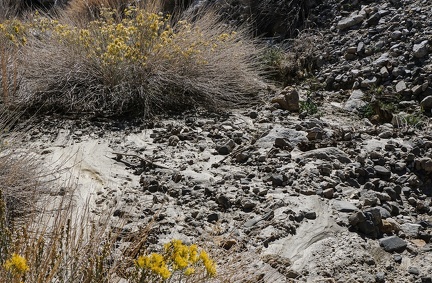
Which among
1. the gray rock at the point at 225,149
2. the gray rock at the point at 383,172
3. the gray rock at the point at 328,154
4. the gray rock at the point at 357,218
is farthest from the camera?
the gray rock at the point at 225,149

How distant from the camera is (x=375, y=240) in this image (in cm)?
300

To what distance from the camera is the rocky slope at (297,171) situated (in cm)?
291

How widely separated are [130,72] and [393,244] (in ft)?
8.88

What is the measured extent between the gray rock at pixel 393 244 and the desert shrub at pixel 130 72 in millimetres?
2183

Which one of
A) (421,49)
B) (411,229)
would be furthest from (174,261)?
(421,49)

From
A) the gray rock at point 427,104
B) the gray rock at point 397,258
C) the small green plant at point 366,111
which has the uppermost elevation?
the gray rock at point 427,104

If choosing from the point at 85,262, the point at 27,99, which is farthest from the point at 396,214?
the point at 27,99

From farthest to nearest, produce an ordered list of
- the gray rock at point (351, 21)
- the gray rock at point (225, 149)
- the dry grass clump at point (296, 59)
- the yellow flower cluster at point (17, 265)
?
1. the gray rock at point (351, 21)
2. the dry grass clump at point (296, 59)
3. the gray rock at point (225, 149)
4. the yellow flower cluster at point (17, 265)

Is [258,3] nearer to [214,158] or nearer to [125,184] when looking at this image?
[214,158]

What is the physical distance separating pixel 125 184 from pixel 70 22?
11.5ft

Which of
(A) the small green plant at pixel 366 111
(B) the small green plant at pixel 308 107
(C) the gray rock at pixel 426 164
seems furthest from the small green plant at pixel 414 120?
(B) the small green plant at pixel 308 107

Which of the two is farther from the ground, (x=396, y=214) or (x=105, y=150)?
(x=396, y=214)

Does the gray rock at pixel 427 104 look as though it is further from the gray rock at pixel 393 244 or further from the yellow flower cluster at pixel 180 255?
Answer: the yellow flower cluster at pixel 180 255

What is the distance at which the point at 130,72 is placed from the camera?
477 centimetres
